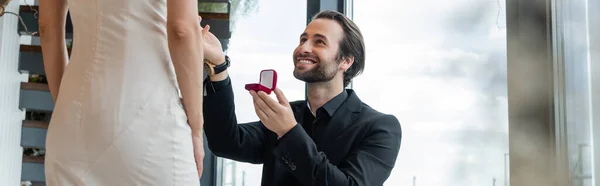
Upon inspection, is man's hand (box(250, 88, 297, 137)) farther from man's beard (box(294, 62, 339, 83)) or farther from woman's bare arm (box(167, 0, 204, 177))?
woman's bare arm (box(167, 0, 204, 177))

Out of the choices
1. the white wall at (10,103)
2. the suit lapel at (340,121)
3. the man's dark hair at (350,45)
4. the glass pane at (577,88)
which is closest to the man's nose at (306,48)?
the man's dark hair at (350,45)

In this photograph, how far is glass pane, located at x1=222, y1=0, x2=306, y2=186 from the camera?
10.0 ft

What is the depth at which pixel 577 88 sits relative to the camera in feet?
3.83

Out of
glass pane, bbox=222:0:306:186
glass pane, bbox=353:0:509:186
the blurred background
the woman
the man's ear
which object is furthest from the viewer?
glass pane, bbox=222:0:306:186

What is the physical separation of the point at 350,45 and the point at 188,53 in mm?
1027

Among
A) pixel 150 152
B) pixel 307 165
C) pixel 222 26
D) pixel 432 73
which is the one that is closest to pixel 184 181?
pixel 150 152

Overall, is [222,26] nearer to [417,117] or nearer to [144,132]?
[417,117]

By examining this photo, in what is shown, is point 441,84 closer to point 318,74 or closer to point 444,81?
point 444,81

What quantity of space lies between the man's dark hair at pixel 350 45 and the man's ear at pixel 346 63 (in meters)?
0.01

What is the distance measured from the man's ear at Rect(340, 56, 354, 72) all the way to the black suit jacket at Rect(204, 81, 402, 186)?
0.33 ft

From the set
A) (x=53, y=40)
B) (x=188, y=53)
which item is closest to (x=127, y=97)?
(x=188, y=53)

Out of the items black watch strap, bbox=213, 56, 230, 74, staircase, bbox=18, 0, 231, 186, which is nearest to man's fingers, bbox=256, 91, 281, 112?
black watch strap, bbox=213, 56, 230, 74

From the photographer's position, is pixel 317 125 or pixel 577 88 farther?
pixel 317 125

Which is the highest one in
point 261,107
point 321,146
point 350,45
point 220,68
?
point 350,45
